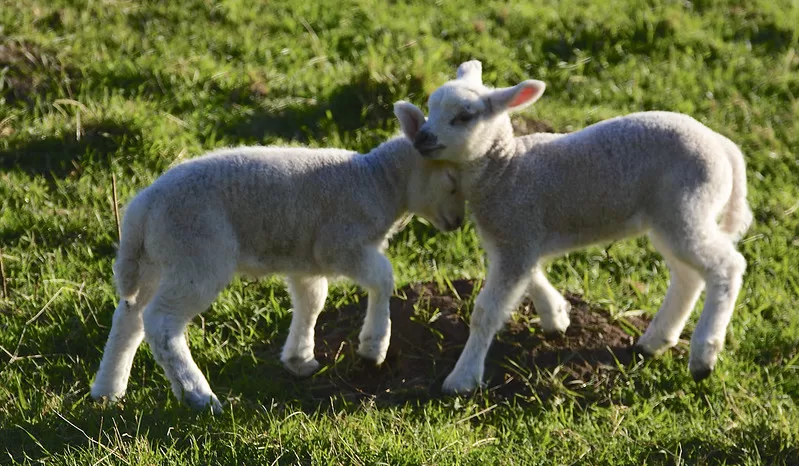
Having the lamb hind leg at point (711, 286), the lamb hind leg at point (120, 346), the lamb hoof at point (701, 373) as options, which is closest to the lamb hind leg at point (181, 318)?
the lamb hind leg at point (120, 346)

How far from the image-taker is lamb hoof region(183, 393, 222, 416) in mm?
5566

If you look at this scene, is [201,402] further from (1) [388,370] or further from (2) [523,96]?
(2) [523,96]

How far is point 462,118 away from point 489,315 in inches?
42.1

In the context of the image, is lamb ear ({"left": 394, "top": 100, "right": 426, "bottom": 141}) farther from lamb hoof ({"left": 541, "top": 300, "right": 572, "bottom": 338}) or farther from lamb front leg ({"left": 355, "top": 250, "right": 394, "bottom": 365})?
lamb hoof ({"left": 541, "top": 300, "right": 572, "bottom": 338})

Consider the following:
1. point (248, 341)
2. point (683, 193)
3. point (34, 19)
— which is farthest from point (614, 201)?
point (34, 19)

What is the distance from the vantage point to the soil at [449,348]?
248 inches

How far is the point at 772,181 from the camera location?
8.95m

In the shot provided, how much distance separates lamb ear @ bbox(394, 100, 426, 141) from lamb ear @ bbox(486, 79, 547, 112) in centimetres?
38

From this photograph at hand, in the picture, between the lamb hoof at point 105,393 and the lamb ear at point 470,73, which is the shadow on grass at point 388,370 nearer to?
the lamb hoof at point 105,393

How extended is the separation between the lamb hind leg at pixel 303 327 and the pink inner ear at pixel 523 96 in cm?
141

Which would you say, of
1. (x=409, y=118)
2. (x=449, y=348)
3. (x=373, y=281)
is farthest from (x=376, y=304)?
(x=409, y=118)

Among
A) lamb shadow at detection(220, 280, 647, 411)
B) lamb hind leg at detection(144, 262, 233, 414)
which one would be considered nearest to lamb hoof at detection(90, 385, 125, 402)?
lamb hind leg at detection(144, 262, 233, 414)

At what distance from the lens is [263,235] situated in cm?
577

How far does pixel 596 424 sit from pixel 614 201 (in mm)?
1195
